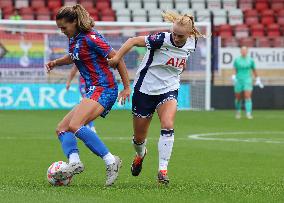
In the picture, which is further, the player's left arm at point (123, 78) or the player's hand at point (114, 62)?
the player's left arm at point (123, 78)

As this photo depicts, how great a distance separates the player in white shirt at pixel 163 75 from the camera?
35.6 feet

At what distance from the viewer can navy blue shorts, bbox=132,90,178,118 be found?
36.7ft

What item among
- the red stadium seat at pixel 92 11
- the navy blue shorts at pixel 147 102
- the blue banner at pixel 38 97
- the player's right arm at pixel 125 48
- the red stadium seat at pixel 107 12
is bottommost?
the blue banner at pixel 38 97

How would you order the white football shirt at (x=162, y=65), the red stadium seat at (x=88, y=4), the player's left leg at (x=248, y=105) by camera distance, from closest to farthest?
the white football shirt at (x=162, y=65)
the player's left leg at (x=248, y=105)
the red stadium seat at (x=88, y=4)

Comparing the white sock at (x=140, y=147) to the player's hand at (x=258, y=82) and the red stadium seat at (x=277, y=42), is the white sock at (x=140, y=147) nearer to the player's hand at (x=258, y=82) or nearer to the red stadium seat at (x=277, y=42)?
the player's hand at (x=258, y=82)

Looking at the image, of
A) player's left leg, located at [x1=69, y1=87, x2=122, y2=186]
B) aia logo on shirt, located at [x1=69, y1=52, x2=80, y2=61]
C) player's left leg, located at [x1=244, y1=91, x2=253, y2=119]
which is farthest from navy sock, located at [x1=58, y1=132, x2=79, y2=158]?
player's left leg, located at [x1=244, y1=91, x2=253, y2=119]

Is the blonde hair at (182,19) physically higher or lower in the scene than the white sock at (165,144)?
higher

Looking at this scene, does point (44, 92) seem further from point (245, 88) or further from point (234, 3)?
point (234, 3)

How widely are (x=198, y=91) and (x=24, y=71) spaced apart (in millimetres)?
5747

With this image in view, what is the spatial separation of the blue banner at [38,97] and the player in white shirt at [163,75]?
18.8 m

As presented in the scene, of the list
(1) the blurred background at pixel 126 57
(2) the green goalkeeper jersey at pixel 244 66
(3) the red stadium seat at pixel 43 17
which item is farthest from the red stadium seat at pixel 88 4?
(2) the green goalkeeper jersey at pixel 244 66

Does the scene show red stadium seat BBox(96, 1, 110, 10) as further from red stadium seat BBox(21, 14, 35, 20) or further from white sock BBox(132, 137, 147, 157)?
white sock BBox(132, 137, 147, 157)

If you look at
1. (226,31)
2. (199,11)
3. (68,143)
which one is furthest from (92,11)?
(68,143)

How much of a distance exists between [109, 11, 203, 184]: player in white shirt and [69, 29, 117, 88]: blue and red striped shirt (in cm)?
39
